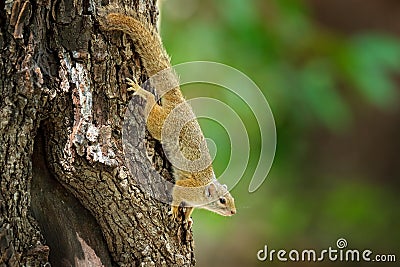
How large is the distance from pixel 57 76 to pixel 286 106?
238 cm

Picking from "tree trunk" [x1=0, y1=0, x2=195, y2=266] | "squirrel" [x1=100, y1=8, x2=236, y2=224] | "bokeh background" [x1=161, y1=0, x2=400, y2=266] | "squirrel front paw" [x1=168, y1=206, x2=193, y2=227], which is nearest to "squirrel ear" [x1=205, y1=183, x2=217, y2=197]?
"squirrel" [x1=100, y1=8, x2=236, y2=224]

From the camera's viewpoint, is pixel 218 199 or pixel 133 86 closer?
pixel 133 86

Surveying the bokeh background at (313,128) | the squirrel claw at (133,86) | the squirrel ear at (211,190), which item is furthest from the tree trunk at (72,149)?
the bokeh background at (313,128)

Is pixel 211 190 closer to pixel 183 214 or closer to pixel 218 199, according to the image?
pixel 218 199

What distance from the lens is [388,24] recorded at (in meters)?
4.85

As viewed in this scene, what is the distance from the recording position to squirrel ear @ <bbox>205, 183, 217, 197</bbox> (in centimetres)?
242

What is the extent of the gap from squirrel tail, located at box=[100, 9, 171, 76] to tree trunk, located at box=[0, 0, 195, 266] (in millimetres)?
24

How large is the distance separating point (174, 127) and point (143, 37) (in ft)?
1.17

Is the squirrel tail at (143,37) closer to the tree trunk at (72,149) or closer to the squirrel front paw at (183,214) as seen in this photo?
the tree trunk at (72,149)

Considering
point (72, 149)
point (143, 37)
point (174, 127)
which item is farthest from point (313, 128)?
point (72, 149)

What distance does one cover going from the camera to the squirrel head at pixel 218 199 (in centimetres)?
243

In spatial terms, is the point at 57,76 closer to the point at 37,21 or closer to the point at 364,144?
the point at 37,21

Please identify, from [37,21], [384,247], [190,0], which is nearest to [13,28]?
[37,21]

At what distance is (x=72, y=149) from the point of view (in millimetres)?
1758
